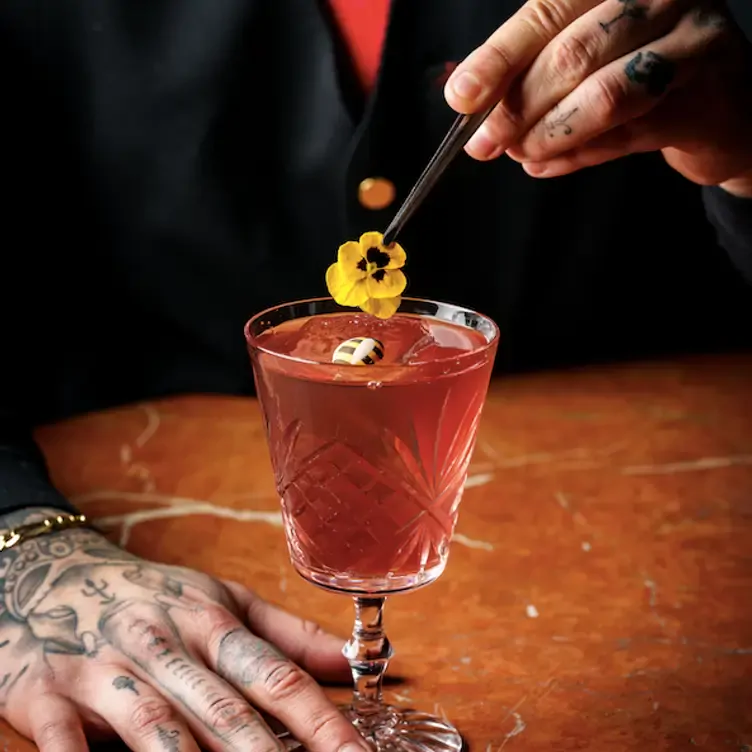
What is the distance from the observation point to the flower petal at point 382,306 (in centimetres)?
103

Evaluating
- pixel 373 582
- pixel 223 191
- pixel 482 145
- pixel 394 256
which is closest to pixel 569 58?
pixel 482 145

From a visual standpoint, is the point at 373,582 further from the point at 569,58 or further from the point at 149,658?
the point at 569,58

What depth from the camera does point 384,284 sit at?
1.03 m

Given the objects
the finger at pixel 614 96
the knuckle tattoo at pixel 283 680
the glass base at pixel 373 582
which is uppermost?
the finger at pixel 614 96

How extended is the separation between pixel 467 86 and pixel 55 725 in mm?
721

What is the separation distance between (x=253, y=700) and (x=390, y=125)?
1.09 m

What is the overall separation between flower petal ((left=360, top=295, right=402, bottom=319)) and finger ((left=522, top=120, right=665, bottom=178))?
0.30 meters

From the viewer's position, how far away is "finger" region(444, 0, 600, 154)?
1.05m

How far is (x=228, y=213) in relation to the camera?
199 cm

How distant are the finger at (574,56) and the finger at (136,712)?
669mm

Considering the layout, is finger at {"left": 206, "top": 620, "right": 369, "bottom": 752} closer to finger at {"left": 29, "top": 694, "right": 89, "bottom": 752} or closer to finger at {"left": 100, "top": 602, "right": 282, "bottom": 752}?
finger at {"left": 100, "top": 602, "right": 282, "bottom": 752}

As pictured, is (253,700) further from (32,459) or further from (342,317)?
(32,459)

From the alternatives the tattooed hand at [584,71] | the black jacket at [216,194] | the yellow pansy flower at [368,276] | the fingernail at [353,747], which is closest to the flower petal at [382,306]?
the yellow pansy flower at [368,276]

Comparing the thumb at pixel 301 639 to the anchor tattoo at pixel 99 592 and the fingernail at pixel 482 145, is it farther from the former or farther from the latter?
the fingernail at pixel 482 145
